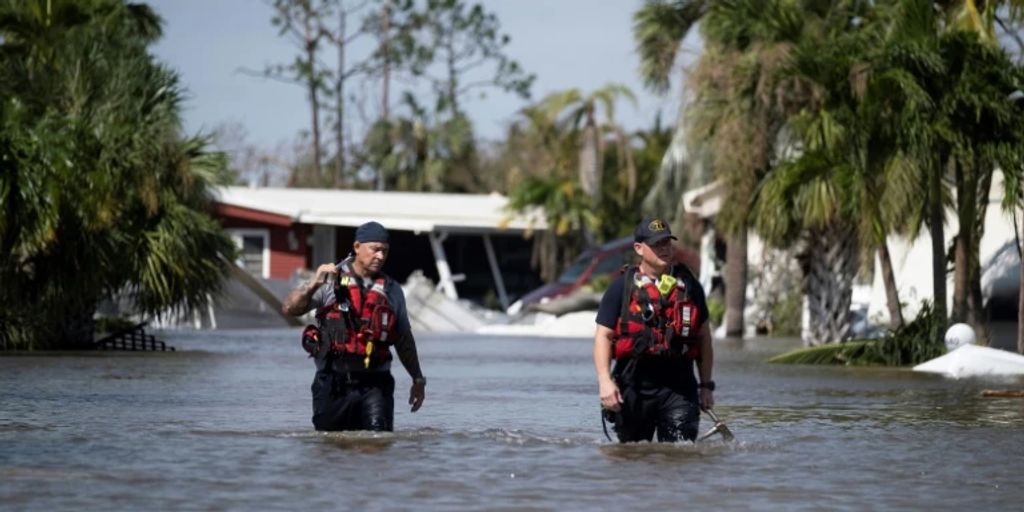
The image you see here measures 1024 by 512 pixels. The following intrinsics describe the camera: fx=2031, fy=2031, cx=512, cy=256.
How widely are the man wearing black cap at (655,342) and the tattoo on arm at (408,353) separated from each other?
121 centimetres

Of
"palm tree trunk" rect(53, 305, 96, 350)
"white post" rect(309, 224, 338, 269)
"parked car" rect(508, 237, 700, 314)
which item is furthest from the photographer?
"white post" rect(309, 224, 338, 269)

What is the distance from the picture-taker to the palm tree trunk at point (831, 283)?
97.1 ft

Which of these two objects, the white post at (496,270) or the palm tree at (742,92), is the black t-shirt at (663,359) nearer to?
the palm tree at (742,92)

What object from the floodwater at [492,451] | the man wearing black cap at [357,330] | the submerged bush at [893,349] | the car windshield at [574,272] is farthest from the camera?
the car windshield at [574,272]

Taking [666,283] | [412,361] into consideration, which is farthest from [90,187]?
[666,283]

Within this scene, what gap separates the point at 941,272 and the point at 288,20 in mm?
46770

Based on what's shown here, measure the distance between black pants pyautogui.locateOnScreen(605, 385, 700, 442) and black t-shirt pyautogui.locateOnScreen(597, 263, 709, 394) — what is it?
5 centimetres

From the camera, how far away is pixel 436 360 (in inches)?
1025

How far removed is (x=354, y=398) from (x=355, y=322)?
47cm

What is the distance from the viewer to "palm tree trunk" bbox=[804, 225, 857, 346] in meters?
29.6

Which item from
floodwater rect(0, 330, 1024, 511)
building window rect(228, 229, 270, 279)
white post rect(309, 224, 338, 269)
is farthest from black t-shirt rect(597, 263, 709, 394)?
white post rect(309, 224, 338, 269)

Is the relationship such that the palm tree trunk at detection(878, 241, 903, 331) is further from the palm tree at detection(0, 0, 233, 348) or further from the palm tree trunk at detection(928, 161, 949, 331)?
the palm tree at detection(0, 0, 233, 348)

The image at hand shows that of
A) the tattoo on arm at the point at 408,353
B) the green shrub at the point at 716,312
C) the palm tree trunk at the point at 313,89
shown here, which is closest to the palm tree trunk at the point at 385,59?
the palm tree trunk at the point at 313,89

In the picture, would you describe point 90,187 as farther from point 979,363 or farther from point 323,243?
point 323,243
